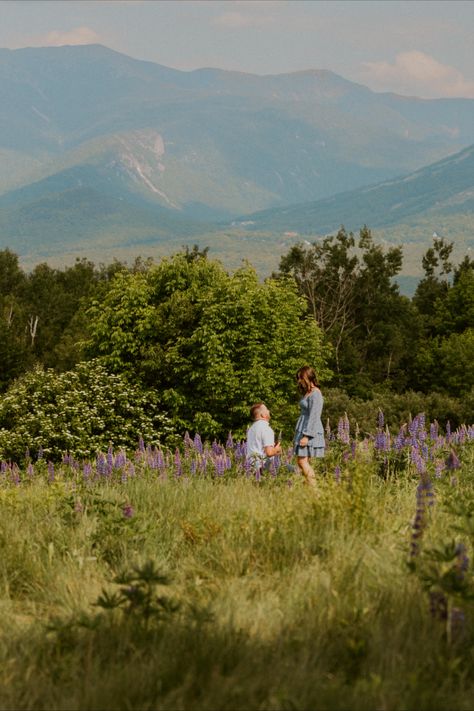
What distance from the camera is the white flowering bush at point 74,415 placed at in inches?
1203

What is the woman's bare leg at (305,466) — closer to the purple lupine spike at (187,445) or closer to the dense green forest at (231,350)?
the purple lupine spike at (187,445)

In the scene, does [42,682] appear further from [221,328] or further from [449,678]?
[221,328]

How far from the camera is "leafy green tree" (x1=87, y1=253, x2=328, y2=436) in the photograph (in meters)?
39.8

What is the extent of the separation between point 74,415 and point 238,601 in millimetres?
28125

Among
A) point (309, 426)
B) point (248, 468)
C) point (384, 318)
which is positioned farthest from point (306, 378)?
point (384, 318)

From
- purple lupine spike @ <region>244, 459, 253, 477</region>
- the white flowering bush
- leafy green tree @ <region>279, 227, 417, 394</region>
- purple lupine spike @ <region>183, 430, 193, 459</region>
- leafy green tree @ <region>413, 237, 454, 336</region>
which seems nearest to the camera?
purple lupine spike @ <region>244, 459, 253, 477</region>

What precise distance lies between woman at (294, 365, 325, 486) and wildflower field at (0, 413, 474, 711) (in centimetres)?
307

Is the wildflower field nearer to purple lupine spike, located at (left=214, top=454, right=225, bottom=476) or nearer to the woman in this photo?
purple lupine spike, located at (left=214, top=454, right=225, bottom=476)

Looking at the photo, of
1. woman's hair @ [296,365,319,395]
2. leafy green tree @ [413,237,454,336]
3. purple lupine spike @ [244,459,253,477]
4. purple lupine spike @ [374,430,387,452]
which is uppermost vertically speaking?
leafy green tree @ [413,237,454,336]

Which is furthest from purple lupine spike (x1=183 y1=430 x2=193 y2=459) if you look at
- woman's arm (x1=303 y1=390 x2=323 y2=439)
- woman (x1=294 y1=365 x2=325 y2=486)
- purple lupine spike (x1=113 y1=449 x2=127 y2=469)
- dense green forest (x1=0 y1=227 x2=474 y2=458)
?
dense green forest (x1=0 y1=227 x2=474 y2=458)

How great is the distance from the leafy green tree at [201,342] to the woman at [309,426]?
89.8 ft

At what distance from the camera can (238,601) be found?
14.4ft

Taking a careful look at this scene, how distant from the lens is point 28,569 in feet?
17.3

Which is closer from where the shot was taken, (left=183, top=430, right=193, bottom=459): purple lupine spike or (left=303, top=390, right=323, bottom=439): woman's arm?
(left=303, top=390, right=323, bottom=439): woman's arm
